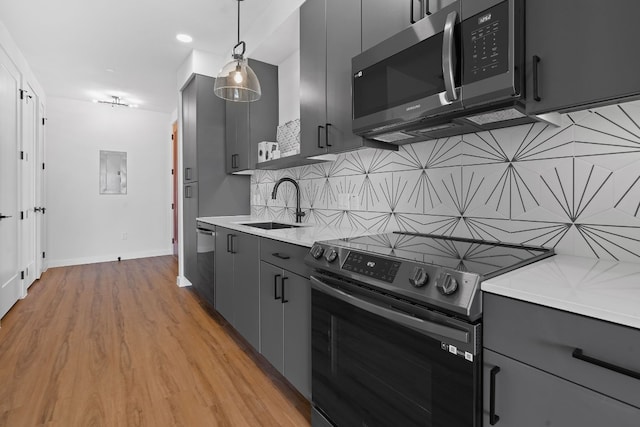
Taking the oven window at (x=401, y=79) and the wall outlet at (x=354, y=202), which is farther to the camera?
the wall outlet at (x=354, y=202)

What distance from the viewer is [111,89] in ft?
16.6

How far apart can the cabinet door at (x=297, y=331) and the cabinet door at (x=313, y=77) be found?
2.73 feet

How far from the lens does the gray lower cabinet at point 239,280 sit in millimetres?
2166

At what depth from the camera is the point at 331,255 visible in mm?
1370

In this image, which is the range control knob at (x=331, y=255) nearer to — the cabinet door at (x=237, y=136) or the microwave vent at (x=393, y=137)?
the microwave vent at (x=393, y=137)

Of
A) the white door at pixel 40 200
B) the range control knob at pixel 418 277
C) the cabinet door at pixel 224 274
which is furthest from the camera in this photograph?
the white door at pixel 40 200

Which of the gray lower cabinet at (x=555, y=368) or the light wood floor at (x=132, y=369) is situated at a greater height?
the gray lower cabinet at (x=555, y=368)

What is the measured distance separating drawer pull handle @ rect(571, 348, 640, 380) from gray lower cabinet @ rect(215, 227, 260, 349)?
171 cm

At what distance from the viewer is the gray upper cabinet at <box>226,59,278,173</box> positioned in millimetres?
3193

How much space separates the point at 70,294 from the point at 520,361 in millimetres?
4678

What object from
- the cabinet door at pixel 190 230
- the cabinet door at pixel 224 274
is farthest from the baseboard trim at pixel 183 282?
the cabinet door at pixel 224 274

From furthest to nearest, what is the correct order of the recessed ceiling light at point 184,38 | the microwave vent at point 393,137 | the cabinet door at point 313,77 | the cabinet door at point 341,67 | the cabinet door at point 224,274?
the recessed ceiling light at point 184,38 < the cabinet door at point 224,274 < the cabinet door at point 313,77 < the cabinet door at point 341,67 < the microwave vent at point 393,137

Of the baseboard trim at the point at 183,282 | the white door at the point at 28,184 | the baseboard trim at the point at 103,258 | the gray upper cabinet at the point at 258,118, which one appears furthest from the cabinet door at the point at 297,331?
the baseboard trim at the point at 103,258

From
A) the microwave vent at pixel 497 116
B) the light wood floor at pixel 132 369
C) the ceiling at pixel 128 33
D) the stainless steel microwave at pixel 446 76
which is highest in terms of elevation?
the ceiling at pixel 128 33
